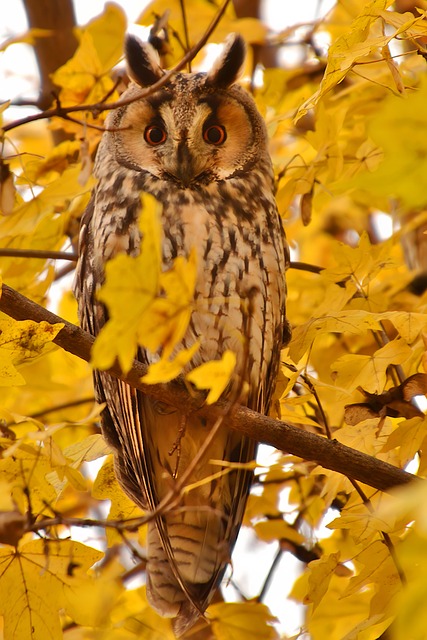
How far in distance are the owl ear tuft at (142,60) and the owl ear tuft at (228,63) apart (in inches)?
7.3

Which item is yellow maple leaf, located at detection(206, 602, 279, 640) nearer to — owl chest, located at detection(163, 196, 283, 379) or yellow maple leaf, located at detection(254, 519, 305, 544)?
yellow maple leaf, located at detection(254, 519, 305, 544)

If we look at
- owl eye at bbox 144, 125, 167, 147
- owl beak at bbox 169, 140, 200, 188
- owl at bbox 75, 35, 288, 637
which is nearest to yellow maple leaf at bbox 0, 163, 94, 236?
owl at bbox 75, 35, 288, 637

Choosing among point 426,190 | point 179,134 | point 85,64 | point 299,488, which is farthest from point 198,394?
point 426,190

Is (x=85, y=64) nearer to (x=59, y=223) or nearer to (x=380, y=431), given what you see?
(x=59, y=223)

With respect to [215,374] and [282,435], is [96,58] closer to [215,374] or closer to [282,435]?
[282,435]

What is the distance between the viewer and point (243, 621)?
2359 millimetres

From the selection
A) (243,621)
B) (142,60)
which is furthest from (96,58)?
(243,621)

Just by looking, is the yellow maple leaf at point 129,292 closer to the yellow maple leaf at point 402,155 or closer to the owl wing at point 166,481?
the yellow maple leaf at point 402,155

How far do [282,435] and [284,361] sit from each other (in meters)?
0.72

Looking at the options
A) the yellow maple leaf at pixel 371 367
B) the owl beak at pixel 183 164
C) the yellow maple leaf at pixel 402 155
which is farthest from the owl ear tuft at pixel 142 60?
the yellow maple leaf at pixel 402 155

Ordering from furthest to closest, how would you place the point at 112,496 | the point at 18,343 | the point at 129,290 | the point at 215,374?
the point at 112,496 → the point at 18,343 → the point at 215,374 → the point at 129,290


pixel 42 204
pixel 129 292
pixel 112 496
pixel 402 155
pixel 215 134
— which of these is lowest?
pixel 112 496

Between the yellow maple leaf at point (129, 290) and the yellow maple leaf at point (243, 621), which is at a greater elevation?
the yellow maple leaf at point (129, 290)

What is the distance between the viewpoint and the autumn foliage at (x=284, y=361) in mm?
1151
